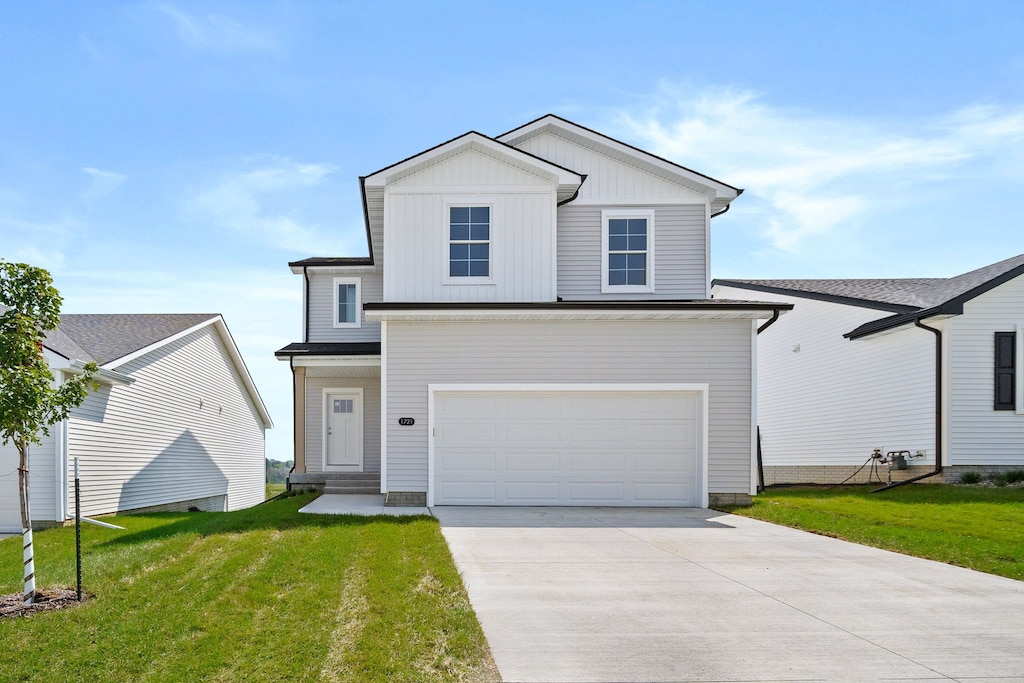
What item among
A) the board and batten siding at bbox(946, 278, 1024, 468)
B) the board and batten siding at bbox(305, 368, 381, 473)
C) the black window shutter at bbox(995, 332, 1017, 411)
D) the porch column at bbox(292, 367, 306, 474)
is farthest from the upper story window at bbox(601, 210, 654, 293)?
the black window shutter at bbox(995, 332, 1017, 411)

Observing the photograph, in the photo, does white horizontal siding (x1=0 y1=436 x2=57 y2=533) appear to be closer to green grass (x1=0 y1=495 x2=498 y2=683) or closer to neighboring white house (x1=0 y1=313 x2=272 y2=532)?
neighboring white house (x1=0 y1=313 x2=272 y2=532)

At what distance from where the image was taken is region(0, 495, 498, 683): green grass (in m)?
5.26

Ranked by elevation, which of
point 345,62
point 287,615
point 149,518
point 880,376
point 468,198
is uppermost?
point 345,62

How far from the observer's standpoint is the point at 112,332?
58.6 feet

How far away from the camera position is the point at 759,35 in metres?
12.5

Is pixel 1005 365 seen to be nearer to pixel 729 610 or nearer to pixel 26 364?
pixel 729 610

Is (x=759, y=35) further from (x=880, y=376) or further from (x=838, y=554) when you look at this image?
(x=880, y=376)

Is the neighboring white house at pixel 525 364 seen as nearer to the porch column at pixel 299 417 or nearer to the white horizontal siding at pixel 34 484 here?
the porch column at pixel 299 417

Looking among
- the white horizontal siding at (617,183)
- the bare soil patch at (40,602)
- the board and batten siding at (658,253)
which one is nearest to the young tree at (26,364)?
the bare soil patch at (40,602)

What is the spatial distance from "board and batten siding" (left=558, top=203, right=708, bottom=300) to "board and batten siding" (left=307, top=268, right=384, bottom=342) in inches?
243

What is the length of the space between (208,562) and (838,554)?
24.5 ft

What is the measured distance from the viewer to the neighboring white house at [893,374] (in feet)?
56.3

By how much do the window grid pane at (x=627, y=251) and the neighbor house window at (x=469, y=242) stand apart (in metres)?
2.67

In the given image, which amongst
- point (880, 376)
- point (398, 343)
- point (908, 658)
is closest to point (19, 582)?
point (398, 343)
